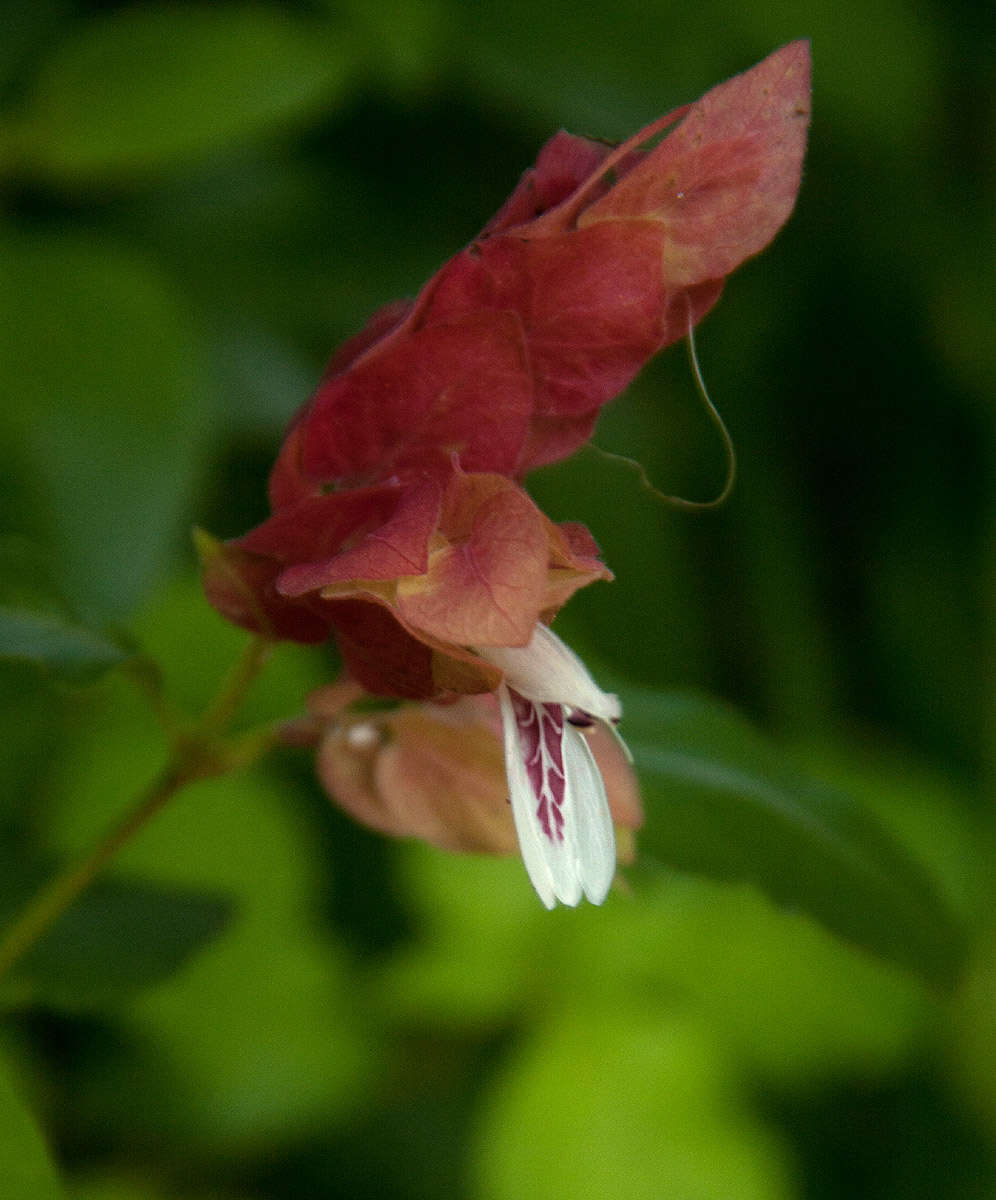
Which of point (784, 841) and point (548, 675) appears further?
Result: point (784, 841)

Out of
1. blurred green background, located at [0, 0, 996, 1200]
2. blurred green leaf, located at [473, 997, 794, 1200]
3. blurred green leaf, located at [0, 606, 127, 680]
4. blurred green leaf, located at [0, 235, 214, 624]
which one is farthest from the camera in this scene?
blurred green leaf, located at [473, 997, 794, 1200]

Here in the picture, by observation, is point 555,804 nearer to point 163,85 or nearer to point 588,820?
point 588,820

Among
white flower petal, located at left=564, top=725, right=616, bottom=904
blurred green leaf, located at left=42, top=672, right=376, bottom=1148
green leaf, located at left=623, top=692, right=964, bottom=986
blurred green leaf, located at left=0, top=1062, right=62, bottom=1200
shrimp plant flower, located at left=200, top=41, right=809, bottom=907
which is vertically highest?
shrimp plant flower, located at left=200, top=41, right=809, bottom=907

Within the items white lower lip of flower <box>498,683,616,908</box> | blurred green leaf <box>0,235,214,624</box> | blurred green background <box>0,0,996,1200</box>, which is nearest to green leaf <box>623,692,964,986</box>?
blurred green background <box>0,0,996,1200</box>

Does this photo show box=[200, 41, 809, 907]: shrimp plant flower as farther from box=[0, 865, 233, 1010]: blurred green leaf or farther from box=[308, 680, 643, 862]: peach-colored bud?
box=[0, 865, 233, 1010]: blurred green leaf

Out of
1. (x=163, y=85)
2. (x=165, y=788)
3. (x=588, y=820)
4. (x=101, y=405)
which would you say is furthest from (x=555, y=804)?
(x=163, y=85)

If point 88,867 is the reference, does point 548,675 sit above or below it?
above

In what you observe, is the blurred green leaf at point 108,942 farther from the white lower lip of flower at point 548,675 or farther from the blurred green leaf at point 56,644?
the white lower lip of flower at point 548,675
